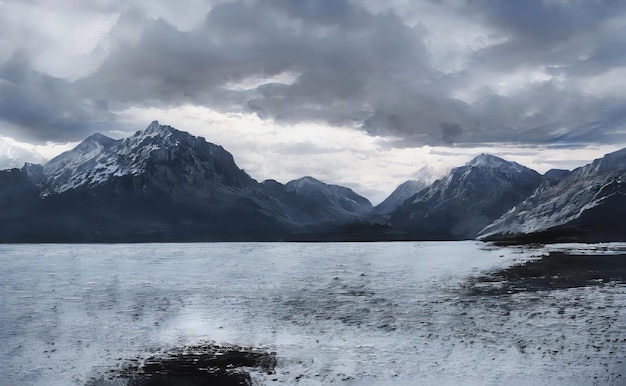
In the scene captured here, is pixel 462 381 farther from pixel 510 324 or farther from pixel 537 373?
pixel 510 324

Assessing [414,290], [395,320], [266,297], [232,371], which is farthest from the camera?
[414,290]

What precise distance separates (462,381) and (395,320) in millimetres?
13440

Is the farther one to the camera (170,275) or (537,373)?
(170,275)

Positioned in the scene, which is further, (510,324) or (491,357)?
(510,324)

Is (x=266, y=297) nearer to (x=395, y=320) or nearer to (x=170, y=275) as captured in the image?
(x=395, y=320)

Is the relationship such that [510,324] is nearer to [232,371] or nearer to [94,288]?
[232,371]

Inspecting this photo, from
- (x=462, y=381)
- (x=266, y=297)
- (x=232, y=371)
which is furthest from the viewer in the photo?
(x=266, y=297)

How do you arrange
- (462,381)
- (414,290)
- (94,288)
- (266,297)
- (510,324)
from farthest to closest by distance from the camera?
(94,288) < (414,290) < (266,297) < (510,324) < (462,381)

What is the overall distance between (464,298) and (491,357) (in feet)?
67.7

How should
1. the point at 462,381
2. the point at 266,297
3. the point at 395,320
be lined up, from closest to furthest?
the point at 462,381 < the point at 395,320 < the point at 266,297

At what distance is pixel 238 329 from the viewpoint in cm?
3350

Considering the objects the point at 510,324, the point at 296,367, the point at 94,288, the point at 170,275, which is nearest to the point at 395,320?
the point at 510,324

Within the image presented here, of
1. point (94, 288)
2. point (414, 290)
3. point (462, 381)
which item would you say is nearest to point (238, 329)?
point (462, 381)

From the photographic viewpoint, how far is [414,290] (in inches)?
2067
